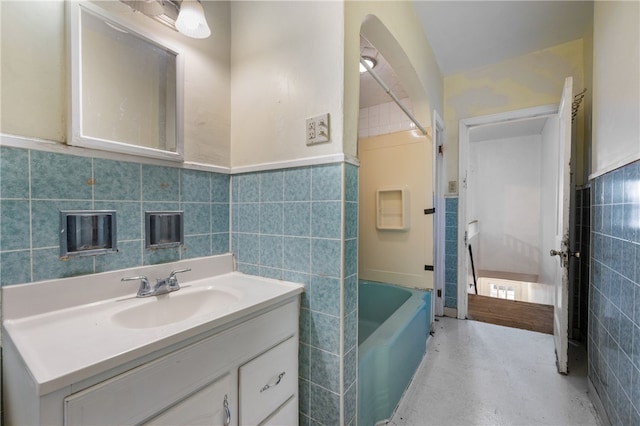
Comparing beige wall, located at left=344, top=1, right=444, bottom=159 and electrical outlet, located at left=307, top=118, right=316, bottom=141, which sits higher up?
beige wall, located at left=344, top=1, right=444, bottom=159

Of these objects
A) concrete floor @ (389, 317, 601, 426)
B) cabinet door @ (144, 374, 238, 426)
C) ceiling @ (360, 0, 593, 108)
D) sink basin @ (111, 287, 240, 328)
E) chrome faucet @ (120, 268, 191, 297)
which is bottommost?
concrete floor @ (389, 317, 601, 426)

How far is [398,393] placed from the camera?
4.88 ft

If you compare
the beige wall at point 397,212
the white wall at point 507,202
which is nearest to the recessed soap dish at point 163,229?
the beige wall at point 397,212

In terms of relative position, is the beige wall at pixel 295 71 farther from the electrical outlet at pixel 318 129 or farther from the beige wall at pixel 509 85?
A: the beige wall at pixel 509 85

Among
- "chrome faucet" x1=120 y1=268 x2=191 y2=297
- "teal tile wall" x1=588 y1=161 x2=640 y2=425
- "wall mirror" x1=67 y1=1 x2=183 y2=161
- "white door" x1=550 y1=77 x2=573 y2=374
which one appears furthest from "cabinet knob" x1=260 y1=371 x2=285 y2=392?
"white door" x1=550 y1=77 x2=573 y2=374

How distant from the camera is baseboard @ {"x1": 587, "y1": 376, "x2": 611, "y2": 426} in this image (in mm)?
1308

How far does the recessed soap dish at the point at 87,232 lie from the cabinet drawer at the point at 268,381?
661 millimetres

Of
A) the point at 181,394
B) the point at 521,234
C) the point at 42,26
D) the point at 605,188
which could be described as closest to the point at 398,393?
the point at 181,394

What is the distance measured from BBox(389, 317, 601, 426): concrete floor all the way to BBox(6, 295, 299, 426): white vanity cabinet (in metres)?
0.79

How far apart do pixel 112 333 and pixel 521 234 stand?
5748 millimetres

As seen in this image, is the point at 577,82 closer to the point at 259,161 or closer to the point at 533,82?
the point at 533,82

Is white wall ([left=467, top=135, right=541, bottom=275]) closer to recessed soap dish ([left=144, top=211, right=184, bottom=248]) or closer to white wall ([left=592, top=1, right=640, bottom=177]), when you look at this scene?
white wall ([left=592, top=1, right=640, bottom=177])

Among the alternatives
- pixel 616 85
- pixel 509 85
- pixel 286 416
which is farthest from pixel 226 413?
pixel 509 85

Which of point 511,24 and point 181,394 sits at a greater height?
point 511,24
